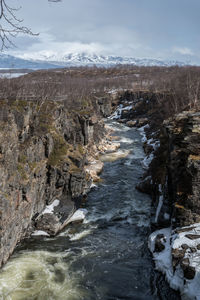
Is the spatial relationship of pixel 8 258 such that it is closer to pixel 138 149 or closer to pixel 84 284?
pixel 84 284

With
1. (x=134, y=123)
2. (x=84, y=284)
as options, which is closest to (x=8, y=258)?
(x=84, y=284)

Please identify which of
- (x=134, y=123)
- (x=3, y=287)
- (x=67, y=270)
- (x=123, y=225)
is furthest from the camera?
(x=134, y=123)

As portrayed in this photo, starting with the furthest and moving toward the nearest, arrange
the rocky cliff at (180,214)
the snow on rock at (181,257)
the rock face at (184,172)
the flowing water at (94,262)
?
the rock face at (184,172), the flowing water at (94,262), the rocky cliff at (180,214), the snow on rock at (181,257)

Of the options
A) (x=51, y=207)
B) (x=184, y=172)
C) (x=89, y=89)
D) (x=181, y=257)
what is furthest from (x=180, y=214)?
(x=89, y=89)

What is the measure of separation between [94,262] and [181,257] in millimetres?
6546

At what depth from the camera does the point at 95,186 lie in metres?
32.4

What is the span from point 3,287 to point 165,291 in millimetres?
10445

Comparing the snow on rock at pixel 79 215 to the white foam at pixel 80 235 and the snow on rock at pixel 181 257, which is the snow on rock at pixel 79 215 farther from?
the snow on rock at pixel 181 257

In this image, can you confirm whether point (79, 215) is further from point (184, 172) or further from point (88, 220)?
point (184, 172)

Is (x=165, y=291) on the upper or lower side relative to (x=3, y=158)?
lower

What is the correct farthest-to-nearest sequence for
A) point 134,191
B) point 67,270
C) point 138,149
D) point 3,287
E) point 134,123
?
1. point 134,123
2. point 138,149
3. point 134,191
4. point 67,270
5. point 3,287

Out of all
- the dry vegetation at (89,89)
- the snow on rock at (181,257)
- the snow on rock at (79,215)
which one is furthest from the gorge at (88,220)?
the dry vegetation at (89,89)

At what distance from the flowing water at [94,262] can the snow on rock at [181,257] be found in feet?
2.52

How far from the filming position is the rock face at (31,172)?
19.0 m
